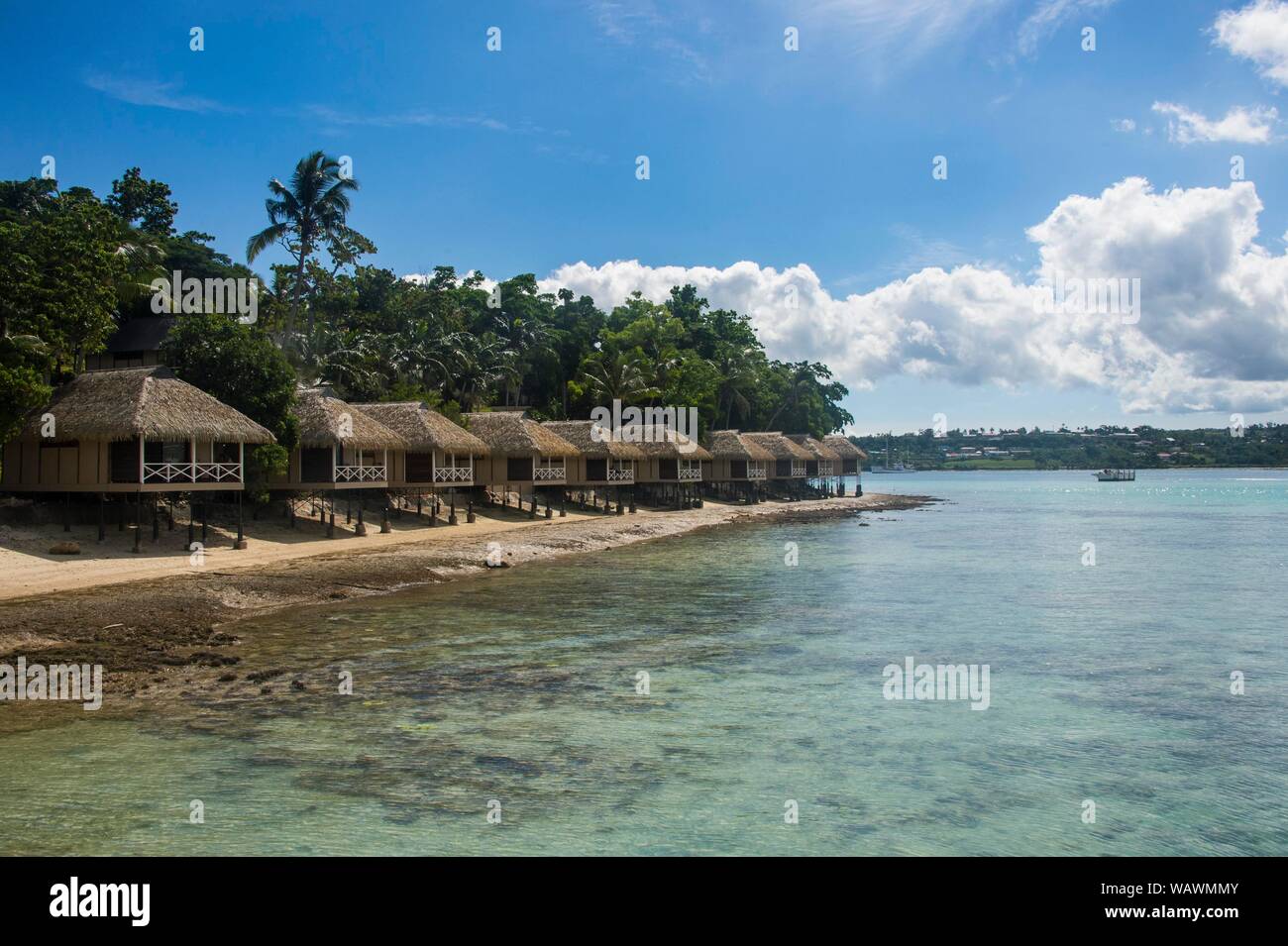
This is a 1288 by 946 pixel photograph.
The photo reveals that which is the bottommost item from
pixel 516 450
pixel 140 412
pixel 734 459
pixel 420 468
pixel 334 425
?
pixel 420 468

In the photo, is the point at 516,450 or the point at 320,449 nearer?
the point at 320,449

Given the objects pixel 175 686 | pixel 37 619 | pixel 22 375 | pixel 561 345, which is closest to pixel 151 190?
pixel 561 345

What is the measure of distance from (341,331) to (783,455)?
27.1 metres

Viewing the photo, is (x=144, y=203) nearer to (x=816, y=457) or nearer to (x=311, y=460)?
(x=311, y=460)

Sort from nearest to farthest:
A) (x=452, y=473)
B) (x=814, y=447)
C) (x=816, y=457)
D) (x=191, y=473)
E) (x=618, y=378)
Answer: (x=191, y=473)
(x=452, y=473)
(x=618, y=378)
(x=816, y=457)
(x=814, y=447)

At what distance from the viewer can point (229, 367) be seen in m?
23.4

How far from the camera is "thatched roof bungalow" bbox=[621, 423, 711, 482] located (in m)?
43.9

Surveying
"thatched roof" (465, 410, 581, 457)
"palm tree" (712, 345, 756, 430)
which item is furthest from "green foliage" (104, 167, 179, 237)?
"palm tree" (712, 345, 756, 430)

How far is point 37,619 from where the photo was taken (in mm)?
13016

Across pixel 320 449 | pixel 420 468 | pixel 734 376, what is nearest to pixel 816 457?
pixel 734 376

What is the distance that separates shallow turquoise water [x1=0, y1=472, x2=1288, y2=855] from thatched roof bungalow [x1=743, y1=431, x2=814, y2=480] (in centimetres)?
3860

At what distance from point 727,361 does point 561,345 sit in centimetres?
1248

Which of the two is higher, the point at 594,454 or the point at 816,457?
the point at 594,454

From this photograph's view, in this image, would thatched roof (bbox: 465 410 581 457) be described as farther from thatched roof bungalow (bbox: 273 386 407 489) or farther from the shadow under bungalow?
thatched roof bungalow (bbox: 273 386 407 489)
